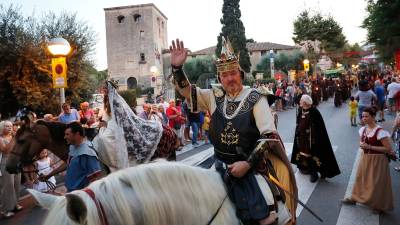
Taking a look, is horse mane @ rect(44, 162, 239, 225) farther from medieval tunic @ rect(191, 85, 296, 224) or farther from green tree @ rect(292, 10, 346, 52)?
green tree @ rect(292, 10, 346, 52)

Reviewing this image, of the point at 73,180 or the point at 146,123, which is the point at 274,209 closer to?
the point at 73,180

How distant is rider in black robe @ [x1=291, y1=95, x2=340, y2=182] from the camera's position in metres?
8.66

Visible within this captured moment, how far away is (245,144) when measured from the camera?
3045 mm

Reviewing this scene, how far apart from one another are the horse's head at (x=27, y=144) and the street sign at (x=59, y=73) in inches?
212

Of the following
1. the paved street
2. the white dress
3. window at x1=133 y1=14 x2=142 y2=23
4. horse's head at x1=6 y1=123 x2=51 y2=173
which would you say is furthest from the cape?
window at x1=133 y1=14 x2=142 y2=23

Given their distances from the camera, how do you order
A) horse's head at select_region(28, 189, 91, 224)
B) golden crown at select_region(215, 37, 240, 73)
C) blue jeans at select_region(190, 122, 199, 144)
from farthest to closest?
blue jeans at select_region(190, 122, 199, 144), golden crown at select_region(215, 37, 240, 73), horse's head at select_region(28, 189, 91, 224)

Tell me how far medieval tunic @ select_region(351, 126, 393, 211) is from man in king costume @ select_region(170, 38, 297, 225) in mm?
3501

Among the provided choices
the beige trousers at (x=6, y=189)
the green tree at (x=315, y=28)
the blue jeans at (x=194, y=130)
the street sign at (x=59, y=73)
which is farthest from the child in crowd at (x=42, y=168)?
the green tree at (x=315, y=28)

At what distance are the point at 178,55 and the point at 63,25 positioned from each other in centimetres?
1901

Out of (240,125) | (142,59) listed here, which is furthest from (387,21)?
(142,59)

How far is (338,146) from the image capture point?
12.4 meters

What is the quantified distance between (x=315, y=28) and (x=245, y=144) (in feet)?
162

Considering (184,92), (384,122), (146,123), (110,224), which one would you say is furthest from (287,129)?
(110,224)

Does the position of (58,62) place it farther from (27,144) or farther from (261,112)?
(261,112)
